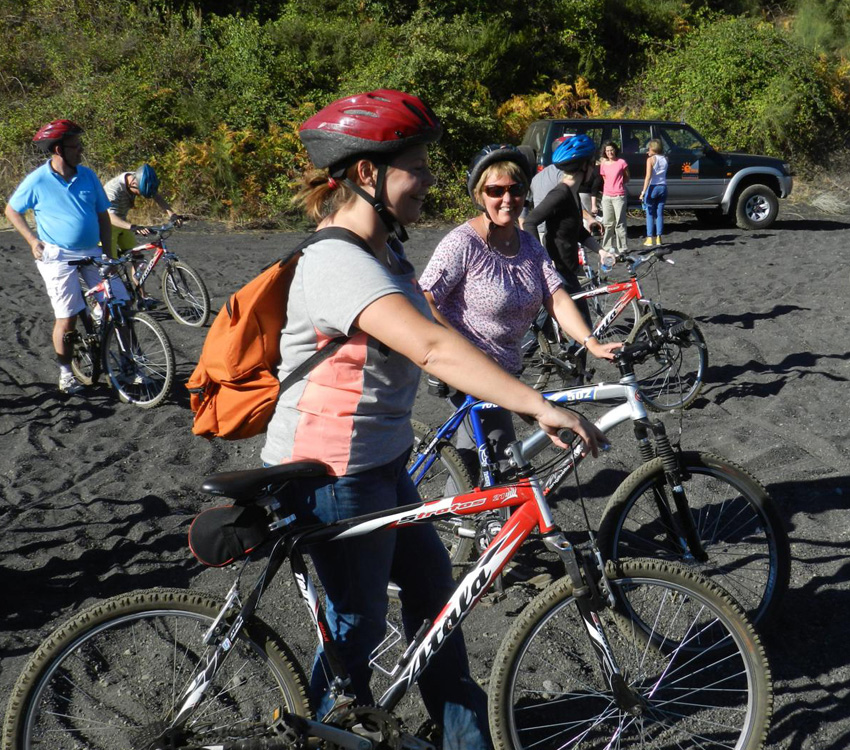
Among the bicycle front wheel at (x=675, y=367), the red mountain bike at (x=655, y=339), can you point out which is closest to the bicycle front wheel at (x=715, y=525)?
the red mountain bike at (x=655, y=339)

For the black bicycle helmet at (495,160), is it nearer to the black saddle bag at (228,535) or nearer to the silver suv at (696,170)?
the black saddle bag at (228,535)

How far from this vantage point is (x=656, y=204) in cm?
1550

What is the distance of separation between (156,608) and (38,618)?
6.16 feet

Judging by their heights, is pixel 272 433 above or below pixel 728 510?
above

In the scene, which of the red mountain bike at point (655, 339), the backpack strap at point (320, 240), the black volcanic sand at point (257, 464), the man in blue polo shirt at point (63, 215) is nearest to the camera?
the backpack strap at point (320, 240)

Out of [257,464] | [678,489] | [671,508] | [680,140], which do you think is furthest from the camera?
[680,140]

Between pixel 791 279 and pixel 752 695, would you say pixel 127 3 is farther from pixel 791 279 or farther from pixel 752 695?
pixel 752 695

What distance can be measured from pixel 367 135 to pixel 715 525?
2.44 meters

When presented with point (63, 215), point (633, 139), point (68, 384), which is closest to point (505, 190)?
point (63, 215)

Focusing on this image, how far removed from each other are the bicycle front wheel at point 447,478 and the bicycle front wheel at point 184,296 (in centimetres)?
580

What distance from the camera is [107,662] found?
2574 mm

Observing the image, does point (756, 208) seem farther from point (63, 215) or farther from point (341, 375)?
point (341, 375)

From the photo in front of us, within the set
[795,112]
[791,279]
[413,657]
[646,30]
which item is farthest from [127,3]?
[413,657]

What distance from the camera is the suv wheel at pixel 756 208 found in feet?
55.1
